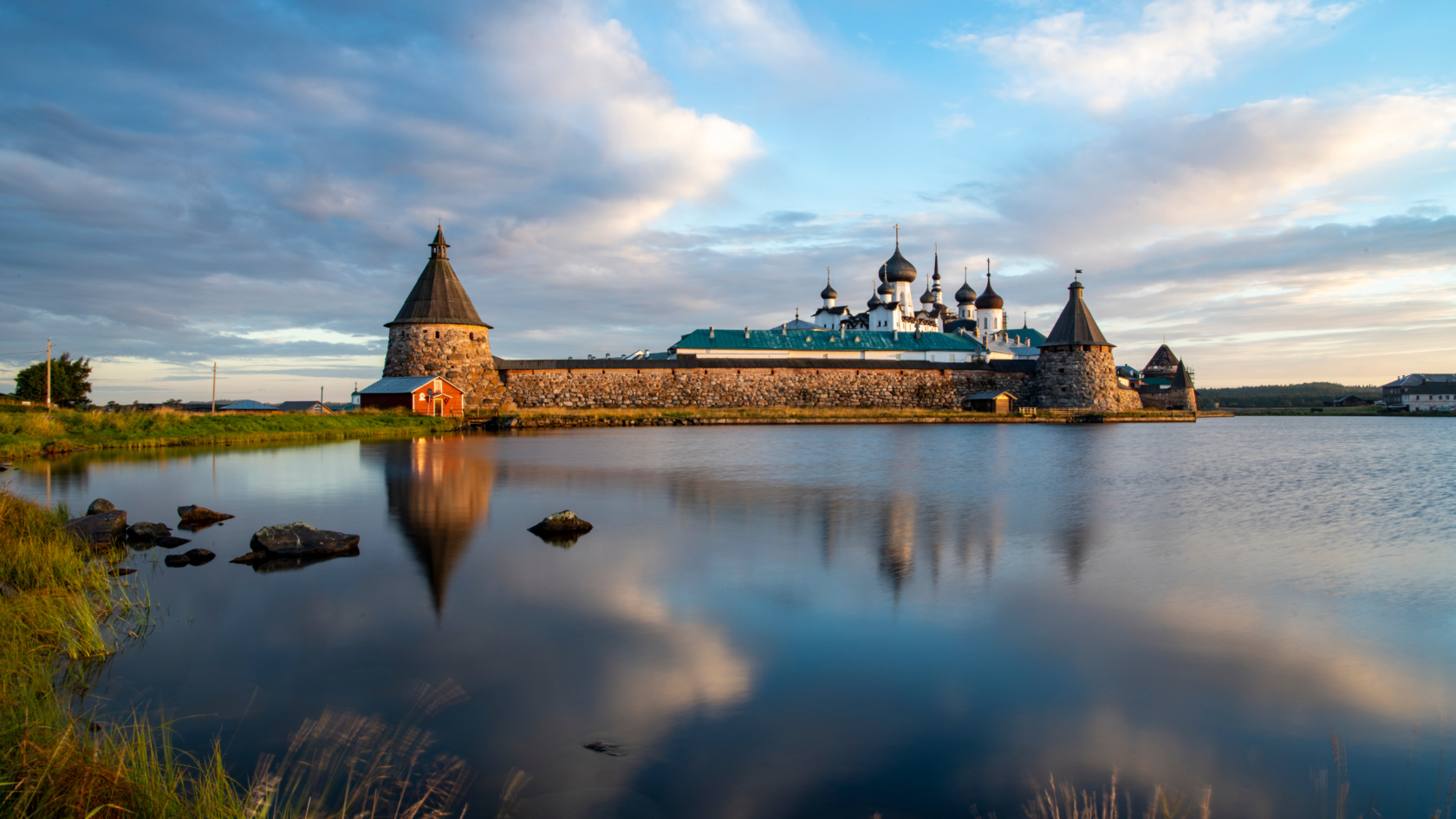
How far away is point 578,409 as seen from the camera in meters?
35.7

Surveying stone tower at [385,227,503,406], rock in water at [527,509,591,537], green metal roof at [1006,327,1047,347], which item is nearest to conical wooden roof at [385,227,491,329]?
stone tower at [385,227,503,406]

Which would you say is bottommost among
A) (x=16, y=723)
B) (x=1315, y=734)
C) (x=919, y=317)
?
(x=1315, y=734)

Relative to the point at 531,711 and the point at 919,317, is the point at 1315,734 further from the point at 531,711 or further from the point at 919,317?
the point at 919,317

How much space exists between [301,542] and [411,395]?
2423 cm

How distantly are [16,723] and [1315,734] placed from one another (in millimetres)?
5485

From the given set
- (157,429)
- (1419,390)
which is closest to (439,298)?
(157,429)

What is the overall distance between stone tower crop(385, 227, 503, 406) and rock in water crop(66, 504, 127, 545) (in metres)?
26.9

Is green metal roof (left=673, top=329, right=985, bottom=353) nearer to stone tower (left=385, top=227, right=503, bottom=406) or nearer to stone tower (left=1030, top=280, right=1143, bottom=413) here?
stone tower (left=1030, top=280, right=1143, bottom=413)

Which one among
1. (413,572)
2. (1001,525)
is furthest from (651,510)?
(1001,525)

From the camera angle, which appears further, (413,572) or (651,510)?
(651,510)

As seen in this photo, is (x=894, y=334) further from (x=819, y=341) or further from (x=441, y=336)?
(x=441, y=336)

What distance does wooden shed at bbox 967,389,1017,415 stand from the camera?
41.1 metres

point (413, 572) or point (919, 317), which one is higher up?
point (919, 317)

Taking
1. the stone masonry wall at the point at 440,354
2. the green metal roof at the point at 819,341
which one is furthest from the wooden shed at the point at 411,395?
the green metal roof at the point at 819,341
